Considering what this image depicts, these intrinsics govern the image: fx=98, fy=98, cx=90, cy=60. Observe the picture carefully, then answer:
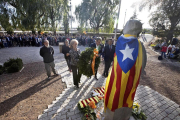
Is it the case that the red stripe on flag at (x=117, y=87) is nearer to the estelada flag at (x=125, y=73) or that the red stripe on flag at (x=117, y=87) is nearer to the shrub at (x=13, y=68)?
the estelada flag at (x=125, y=73)

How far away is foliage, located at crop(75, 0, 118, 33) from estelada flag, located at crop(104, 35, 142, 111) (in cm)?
2244

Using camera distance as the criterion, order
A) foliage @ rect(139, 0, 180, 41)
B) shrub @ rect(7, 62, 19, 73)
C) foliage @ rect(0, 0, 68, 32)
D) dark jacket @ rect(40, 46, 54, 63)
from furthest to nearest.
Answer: foliage @ rect(0, 0, 68, 32) → foliage @ rect(139, 0, 180, 41) → shrub @ rect(7, 62, 19, 73) → dark jacket @ rect(40, 46, 54, 63)

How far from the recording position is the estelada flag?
2.15 m

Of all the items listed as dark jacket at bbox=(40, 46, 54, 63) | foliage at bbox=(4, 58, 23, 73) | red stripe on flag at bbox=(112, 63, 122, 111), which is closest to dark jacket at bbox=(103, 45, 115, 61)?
dark jacket at bbox=(40, 46, 54, 63)

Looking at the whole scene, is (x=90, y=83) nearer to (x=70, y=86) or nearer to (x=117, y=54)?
(x=70, y=86)

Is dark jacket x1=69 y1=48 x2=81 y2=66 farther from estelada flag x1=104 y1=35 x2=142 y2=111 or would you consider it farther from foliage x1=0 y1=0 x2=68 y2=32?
foliage x1=0 y1=0 x2=68 y2=32

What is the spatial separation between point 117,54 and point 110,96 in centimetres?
101

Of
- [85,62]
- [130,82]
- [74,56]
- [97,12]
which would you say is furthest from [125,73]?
[97,12]

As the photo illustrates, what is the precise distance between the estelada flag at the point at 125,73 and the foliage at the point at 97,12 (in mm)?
22435

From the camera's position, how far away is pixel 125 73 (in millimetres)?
2137

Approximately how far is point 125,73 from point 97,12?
78.5 ft

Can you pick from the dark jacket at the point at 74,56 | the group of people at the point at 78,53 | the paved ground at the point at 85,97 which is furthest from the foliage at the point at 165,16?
the dark jacket at the point at 74,56

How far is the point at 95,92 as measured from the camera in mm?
4168

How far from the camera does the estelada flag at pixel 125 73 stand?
84.6 inches
